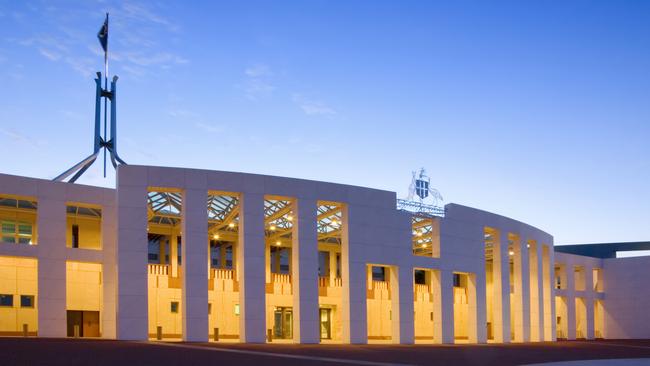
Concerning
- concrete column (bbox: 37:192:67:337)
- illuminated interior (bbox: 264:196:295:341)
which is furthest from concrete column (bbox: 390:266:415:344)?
concrete column (bbox: 37:192:67:337)

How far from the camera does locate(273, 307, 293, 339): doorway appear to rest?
54.3 meters

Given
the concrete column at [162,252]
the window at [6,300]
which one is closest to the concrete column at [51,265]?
the window at [6,300]

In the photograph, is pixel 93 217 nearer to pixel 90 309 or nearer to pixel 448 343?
pixel 90 309

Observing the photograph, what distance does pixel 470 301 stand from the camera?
167ft

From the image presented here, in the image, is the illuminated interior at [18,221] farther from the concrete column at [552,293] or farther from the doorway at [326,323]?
the concrete column at [552,293]

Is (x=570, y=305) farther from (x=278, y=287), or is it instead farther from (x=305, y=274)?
(x=305, y=274)

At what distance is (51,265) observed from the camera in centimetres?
3881

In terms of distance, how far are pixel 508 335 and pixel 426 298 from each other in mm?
11644

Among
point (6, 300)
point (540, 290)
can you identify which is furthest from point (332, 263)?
point (6, 300)

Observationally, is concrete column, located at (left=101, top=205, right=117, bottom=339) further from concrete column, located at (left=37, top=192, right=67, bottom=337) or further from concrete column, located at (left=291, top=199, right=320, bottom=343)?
concrete column, located at (left=291, top=199, right=320, bottom=343)

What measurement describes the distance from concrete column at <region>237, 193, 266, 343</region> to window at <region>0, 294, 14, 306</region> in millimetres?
14232

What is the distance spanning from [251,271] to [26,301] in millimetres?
14595

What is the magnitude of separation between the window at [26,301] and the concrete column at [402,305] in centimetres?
2090

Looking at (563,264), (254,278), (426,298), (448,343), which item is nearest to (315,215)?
(254,278)
